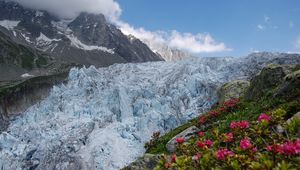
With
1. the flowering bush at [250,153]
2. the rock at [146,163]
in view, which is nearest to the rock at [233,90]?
the rock at [146,163]

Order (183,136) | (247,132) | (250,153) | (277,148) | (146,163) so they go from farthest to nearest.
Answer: (183,136) → (146,163) → (247,132) → (250,153) → (277,148)

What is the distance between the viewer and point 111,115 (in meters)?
71.5

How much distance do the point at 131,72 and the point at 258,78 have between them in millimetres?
68062

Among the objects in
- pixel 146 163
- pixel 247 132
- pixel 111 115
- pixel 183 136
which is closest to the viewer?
pixel 247 132

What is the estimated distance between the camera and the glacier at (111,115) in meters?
A: 61.7

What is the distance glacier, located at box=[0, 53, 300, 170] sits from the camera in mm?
61656

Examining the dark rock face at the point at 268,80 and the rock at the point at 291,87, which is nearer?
the rock at the point at 291,87

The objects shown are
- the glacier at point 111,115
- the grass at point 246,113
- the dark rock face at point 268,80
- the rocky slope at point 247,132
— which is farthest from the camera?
the glacier at point 111,115

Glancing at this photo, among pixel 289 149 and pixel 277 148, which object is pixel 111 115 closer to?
pixel 277 148

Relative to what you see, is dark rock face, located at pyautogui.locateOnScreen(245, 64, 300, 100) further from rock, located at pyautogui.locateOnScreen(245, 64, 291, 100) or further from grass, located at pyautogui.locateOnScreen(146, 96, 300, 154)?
grass, located at pyautogui.locateOnScreen(146, 96, 300, 154)

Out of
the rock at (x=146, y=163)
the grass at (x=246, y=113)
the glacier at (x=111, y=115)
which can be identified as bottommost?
the glacier at (x=111, y=115)

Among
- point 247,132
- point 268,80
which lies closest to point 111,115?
point 268,80

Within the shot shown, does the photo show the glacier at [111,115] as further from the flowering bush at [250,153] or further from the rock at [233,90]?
the flowering bush at [250,153]

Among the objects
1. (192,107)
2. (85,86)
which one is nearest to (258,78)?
(192,107)
